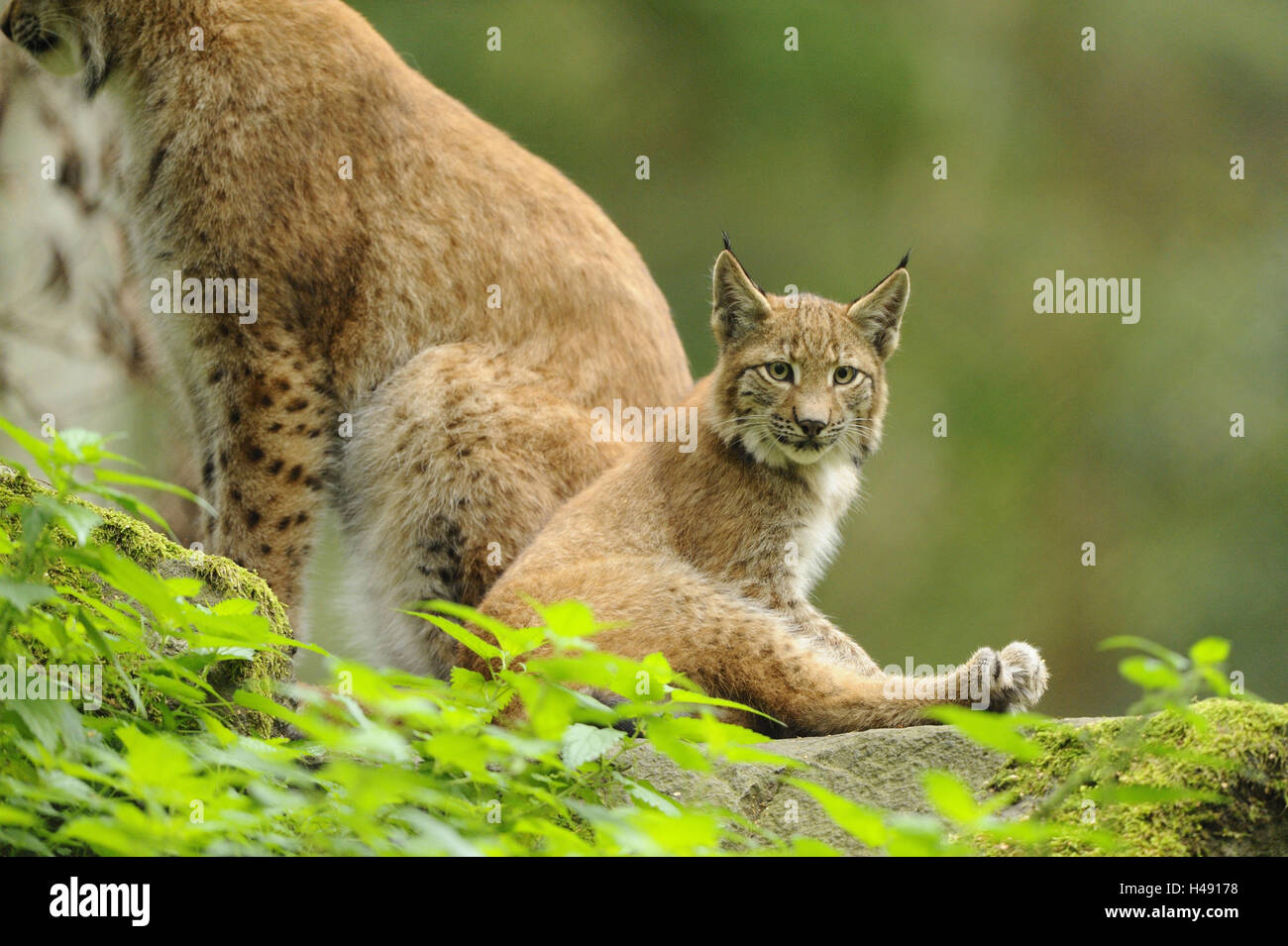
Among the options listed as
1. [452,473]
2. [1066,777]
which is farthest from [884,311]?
[1066,777]


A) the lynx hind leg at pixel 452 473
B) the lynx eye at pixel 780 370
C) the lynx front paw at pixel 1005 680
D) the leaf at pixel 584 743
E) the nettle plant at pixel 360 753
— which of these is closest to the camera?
the nettle plant at pixel 360 753

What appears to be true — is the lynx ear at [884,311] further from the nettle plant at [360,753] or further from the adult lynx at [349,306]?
the nettle plant at [360,753]

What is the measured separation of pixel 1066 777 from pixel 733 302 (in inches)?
78.4

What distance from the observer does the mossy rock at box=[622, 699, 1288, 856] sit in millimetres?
3168

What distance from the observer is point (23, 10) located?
210 inches

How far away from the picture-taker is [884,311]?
15.6 feet

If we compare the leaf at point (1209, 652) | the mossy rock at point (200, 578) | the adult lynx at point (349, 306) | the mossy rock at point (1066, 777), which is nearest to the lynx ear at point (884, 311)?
the adult lynx at point (349, 306)

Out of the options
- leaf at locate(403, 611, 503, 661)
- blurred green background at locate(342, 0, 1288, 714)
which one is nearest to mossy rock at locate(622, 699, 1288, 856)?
leaf at locate(403, 611, 503, 661)

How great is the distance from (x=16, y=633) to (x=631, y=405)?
2615 mm

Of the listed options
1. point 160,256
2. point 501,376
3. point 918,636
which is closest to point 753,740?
point 501,376

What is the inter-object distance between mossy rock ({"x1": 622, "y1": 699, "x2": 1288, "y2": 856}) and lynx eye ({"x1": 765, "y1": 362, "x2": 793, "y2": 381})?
125 cm

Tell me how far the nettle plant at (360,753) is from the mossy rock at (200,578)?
0.26 metres

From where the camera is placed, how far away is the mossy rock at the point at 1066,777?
3168mm
